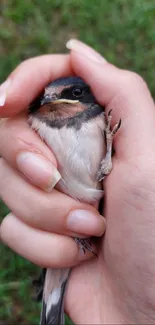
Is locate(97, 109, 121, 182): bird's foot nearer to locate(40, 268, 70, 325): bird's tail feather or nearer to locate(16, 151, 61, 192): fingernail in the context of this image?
locate(16, 151, 61, 192): fingernail

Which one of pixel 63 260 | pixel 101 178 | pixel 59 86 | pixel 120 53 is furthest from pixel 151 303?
pixel 120 53

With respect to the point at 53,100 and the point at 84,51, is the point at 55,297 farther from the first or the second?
the point at 84,51

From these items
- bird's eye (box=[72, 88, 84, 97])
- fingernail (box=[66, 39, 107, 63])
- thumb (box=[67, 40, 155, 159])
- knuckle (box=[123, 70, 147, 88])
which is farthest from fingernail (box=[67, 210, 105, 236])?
fingernail (box=[66, 39, 107, 63])

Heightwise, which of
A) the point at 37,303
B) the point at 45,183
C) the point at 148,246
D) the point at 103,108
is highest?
the point at 103,108

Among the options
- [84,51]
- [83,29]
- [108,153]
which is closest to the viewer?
[108,153]

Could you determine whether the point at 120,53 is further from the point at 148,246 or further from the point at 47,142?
the point at 148,246

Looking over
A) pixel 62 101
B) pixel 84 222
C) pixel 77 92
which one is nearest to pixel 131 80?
pixel 77 92
